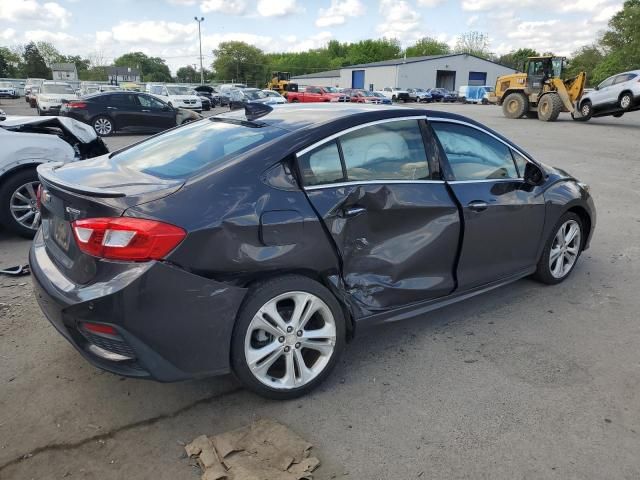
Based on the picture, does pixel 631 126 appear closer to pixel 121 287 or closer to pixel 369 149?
pixel 369 149

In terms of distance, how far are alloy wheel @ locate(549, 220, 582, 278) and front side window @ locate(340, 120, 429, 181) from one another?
1749mm

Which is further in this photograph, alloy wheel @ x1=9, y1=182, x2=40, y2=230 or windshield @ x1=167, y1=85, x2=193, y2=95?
windshield @ x1=167, y1=85, x2=193, y2=95

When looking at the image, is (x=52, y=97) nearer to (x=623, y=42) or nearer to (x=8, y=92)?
(x=8, y=92)

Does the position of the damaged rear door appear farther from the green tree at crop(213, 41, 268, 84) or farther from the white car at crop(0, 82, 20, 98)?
the green tree at crop(213, 41, 268, 84)

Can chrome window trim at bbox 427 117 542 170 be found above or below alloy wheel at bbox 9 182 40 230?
above

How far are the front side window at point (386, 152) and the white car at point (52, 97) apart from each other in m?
23.0

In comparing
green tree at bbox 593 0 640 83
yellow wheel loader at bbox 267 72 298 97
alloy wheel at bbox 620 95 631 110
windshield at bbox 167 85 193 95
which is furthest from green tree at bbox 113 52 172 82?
alloy wheel at bbox 620 95 631 110

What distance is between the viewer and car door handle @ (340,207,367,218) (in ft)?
9.57

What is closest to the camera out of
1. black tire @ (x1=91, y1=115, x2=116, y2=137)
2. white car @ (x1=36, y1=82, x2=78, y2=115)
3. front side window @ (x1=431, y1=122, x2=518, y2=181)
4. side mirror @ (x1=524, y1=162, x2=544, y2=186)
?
front side window @ (x1=431, y1=122, x2=518, y2=181)

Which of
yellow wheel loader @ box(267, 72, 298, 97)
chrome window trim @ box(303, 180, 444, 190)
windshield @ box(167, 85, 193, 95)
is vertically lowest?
chrome window trim @ box(303, 180, 444, 190)

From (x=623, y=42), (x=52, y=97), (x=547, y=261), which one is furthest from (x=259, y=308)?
(x=623, y=42)

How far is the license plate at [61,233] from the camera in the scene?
2654mm

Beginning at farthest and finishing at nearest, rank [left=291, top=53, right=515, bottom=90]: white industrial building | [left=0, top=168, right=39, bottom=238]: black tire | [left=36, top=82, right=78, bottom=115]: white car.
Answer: [left=291, top=53, right=515, bottom=90]: white industrial building < [left=36, top=82, right=78, bottom=115]: white car < [left=0, top=168, right=39, bottom=238]: black tire

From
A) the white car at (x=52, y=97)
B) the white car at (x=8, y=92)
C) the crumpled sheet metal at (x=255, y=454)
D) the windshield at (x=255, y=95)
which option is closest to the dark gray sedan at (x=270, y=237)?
the crumpled sheet metal at (x=255, y=454)
